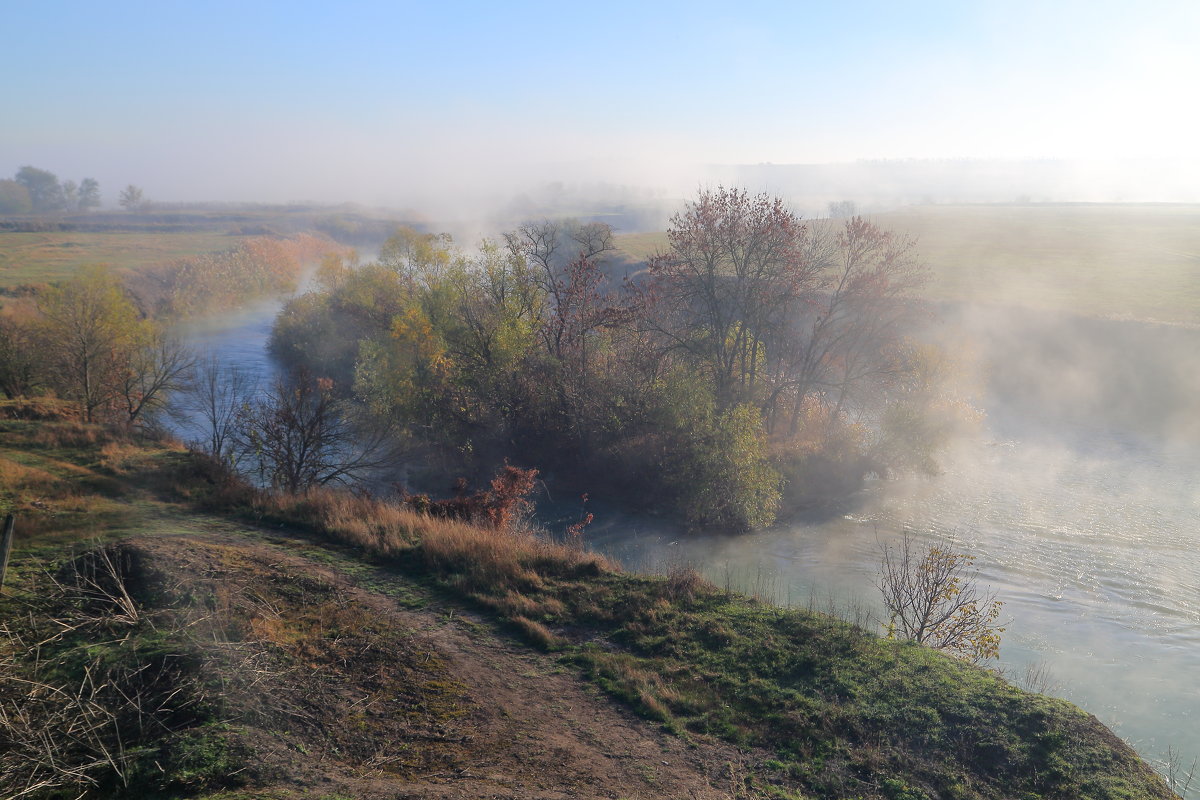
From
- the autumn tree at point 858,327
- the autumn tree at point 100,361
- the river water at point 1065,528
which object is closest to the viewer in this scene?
the river water at point 1065,528

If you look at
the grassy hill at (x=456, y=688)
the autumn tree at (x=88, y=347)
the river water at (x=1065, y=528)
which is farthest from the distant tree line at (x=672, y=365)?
the grassy hill at (x=456, y=688)

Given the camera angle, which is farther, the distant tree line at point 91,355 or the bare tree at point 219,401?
the distant tree line at point 91,355

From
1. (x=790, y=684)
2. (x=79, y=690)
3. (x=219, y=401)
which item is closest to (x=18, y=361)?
(x=219, y=401)

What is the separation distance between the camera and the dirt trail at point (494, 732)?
8117mm

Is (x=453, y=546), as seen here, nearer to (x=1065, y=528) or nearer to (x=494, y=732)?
(x=494, y=732)

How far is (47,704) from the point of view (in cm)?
773

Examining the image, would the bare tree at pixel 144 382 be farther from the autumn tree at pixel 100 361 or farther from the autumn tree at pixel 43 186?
the autumn tree at pixel 43 186

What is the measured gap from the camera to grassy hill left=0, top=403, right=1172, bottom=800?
789 cm

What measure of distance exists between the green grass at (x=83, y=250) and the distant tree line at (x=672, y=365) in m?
36.9

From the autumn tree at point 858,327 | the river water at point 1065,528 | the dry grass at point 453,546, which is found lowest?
the river water at point 1065,528

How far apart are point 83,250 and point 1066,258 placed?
10698 centimetres

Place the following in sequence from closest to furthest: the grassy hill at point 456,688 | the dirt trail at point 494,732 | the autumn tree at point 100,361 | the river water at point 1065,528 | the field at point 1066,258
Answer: the grassy hill at point 456,688
the dirt trail at point 494,732
the river water at point 1065,528
the autumn tree at point 100,361
the field at point 1066,258

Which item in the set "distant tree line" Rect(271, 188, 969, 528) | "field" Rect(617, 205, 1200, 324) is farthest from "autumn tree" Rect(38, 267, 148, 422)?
"field" Rect(617, 205, 1200, 324)

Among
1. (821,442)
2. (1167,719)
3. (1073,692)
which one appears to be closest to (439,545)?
(1073,692)
